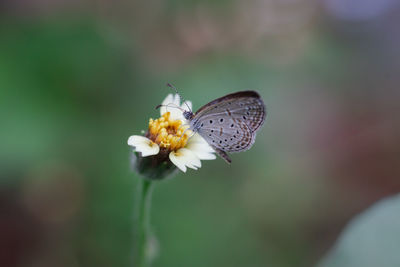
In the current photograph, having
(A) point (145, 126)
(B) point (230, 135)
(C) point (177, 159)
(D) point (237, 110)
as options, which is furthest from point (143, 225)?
(A) point (145, 126)

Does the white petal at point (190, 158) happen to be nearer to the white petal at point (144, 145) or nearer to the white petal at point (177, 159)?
the white petal at point (177, 159)

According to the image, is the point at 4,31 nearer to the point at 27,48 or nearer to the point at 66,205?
the point at 27,48

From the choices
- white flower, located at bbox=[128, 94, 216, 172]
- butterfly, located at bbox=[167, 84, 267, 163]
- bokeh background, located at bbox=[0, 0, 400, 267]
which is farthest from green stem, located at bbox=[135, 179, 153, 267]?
bokeh background, located at bbox=[0, 0, 400, 267]

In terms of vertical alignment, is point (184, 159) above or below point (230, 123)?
below

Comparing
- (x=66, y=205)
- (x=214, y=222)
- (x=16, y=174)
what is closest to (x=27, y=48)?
(x=16, y=174)

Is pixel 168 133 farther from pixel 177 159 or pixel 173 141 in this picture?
pixel 177 159

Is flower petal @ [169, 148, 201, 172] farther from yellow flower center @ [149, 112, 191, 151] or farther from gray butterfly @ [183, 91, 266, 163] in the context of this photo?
gray butterfly @ [183, 91, 266, 163]

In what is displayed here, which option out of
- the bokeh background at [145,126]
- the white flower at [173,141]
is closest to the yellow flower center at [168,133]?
the white flower at [173,141]
